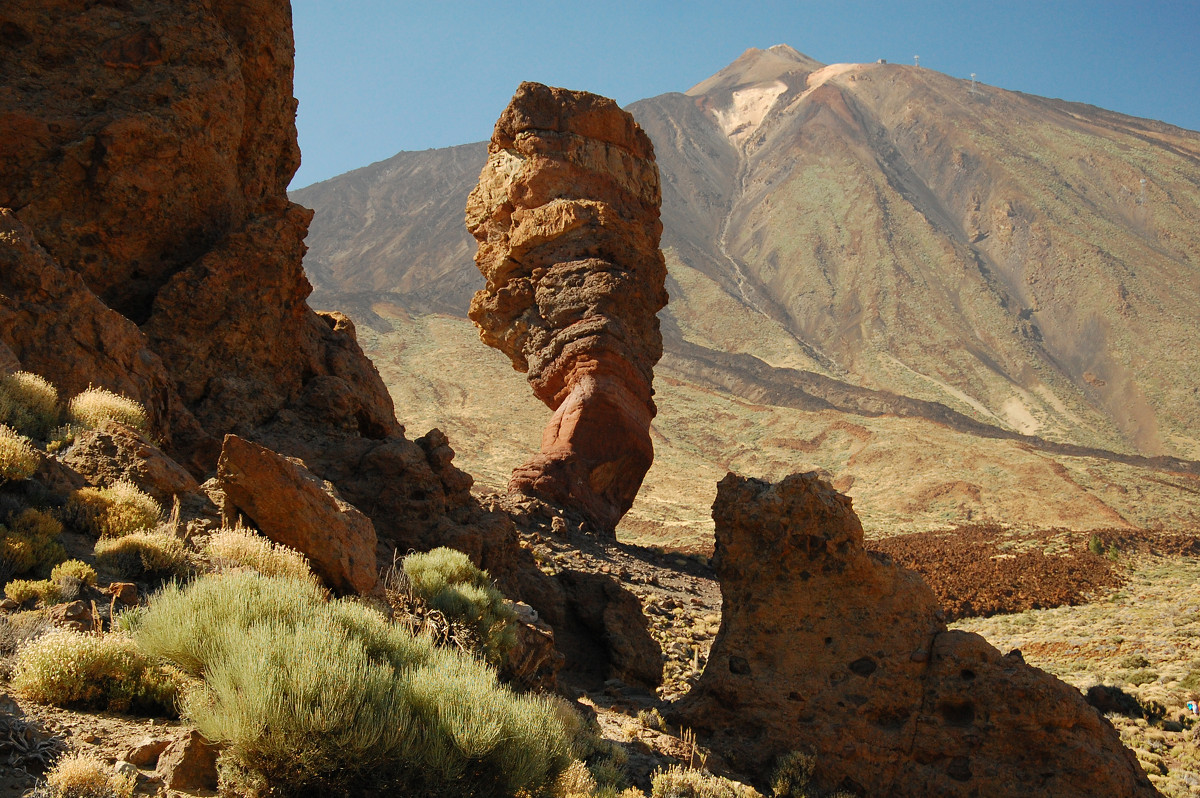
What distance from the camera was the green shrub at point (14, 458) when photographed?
18.4 ft

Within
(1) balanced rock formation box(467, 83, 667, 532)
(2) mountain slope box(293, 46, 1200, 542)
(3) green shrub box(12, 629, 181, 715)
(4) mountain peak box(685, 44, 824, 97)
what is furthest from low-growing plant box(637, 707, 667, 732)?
(4) mountain peak box(685, 44, 824, 97)

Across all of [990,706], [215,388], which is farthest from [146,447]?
[990,706]

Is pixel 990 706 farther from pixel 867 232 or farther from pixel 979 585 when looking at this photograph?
pixel 867 232

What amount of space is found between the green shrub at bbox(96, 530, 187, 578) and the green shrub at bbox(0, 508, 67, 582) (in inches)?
9.7

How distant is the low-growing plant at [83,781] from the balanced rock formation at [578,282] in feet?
44.1

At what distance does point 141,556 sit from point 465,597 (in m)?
2.55

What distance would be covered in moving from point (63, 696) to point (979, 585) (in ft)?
58.7

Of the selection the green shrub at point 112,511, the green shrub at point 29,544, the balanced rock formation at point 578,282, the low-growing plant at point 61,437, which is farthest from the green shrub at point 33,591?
the balanced rock formation at point 578,282

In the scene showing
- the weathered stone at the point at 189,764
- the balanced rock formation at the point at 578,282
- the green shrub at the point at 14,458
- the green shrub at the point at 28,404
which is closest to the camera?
the weathered stone at the point at 189,764

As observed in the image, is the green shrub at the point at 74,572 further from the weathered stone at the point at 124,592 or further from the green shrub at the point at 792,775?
the green shrub at the point at 792,775

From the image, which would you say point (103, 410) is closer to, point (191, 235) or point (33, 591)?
point (33, 591)

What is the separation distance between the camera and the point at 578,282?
1809 centimetres

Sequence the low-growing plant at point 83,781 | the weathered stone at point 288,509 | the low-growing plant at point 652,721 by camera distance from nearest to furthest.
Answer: the low-growing plant at point 83,781 → the weathered stone at point 288,509 → the low-growing plant at point 652,721

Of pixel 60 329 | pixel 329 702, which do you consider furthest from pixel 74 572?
pixel 60 329
